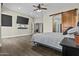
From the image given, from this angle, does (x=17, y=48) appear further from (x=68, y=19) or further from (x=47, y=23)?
(x=68, y=19)

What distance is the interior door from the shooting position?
1.55 meters

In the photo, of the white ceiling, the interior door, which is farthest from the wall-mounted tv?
the interior door

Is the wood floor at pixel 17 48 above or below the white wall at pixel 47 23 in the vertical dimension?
below

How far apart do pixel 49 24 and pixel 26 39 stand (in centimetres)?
50

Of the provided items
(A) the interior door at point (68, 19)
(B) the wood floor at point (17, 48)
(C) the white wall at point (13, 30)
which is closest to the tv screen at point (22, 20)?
(C) the white wall at point (13, 30)

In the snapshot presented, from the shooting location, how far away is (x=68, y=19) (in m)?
1.64

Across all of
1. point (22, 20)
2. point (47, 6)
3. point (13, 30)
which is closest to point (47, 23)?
point (47, 6)

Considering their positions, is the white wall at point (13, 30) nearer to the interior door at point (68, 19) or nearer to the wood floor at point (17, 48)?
the wood floor at point (17, 48)

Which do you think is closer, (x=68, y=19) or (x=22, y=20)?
(x=68, y=19)

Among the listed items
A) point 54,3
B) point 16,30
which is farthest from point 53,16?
point 16,30

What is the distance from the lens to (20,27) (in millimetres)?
1800

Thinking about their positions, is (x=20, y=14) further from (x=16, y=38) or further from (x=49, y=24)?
(x=49, y=24)

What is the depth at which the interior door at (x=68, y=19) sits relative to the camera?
5.09ft

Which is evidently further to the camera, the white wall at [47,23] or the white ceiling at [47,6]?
the white wall at [47,23]
